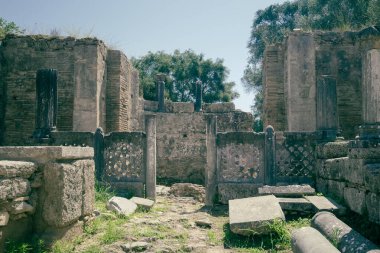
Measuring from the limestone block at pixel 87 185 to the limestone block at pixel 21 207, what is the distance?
2.50ft

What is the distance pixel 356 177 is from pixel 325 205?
837 mm

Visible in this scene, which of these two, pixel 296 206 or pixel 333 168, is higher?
pixel 333 168

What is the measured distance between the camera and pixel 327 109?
7832 millimetres

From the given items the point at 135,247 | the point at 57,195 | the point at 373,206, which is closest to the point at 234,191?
the point at 135,247

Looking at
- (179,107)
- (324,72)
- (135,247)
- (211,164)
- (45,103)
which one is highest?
(324,72)

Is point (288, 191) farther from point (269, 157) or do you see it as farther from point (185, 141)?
point (185, 141)

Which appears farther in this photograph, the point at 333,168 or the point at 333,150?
the point at 333,150

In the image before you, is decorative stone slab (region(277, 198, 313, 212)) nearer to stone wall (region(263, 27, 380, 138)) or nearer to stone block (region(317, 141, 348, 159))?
stone block (region(317, 141, 348, 159))

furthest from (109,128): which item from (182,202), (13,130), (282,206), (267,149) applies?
(282,206)

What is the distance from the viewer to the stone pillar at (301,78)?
11.1 m

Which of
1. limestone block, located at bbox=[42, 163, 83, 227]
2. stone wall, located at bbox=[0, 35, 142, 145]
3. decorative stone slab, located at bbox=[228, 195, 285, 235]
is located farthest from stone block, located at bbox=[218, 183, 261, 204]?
stone wall, located at bbox=[0, 35, 142, 145]

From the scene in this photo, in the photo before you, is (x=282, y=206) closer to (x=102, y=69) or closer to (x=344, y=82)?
(x=344, y=82)

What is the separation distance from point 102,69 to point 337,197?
8533 millimetres

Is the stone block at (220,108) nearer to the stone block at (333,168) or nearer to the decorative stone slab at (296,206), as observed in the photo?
the stone block at (333,168)
